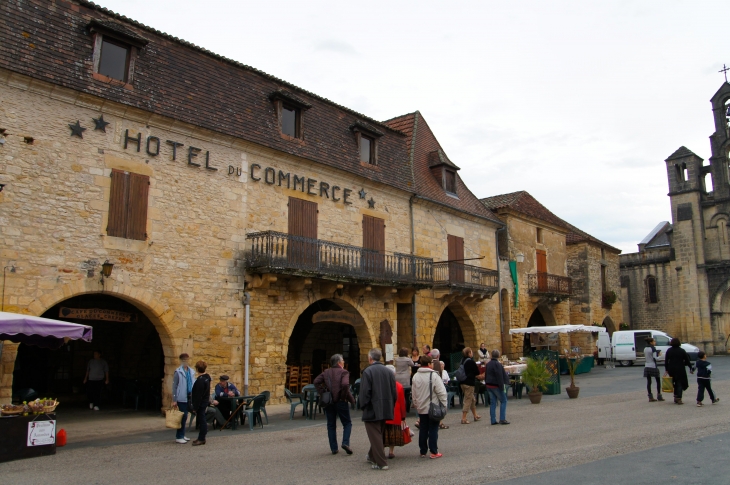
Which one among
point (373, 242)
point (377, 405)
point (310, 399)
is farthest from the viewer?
point (373, 242)

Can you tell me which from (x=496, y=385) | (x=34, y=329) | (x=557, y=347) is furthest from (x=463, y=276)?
(x=34, y=329)

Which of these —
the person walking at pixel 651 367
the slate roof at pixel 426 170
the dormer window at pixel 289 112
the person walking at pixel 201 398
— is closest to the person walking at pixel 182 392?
the person walking at pixel 201 398

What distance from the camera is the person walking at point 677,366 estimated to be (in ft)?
40.9

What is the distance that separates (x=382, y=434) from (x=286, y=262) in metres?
7.68

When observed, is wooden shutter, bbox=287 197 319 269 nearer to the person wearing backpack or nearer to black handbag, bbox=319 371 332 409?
the person wearing backpack

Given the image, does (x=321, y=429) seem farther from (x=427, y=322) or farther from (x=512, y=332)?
(x=512, y=332)

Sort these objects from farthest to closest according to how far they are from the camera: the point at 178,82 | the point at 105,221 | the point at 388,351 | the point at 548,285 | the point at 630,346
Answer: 1. the point at 630,346
2. the point at 548,285
3. the point at 388,351
4. the point at 178,82
5. the point at 105,221

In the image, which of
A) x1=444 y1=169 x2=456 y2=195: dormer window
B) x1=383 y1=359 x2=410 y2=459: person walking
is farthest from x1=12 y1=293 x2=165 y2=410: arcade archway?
x1=444 y1=169 x2=456 y2=195: dormer window

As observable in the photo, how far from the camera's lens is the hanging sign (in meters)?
12.2

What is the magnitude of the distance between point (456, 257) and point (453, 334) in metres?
4.60

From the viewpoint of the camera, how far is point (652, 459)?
7.16 m

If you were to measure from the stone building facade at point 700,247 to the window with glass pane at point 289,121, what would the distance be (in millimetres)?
31206

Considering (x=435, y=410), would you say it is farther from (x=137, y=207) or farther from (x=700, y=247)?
(x=700, y=247)

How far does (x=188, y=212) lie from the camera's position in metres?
13.6
